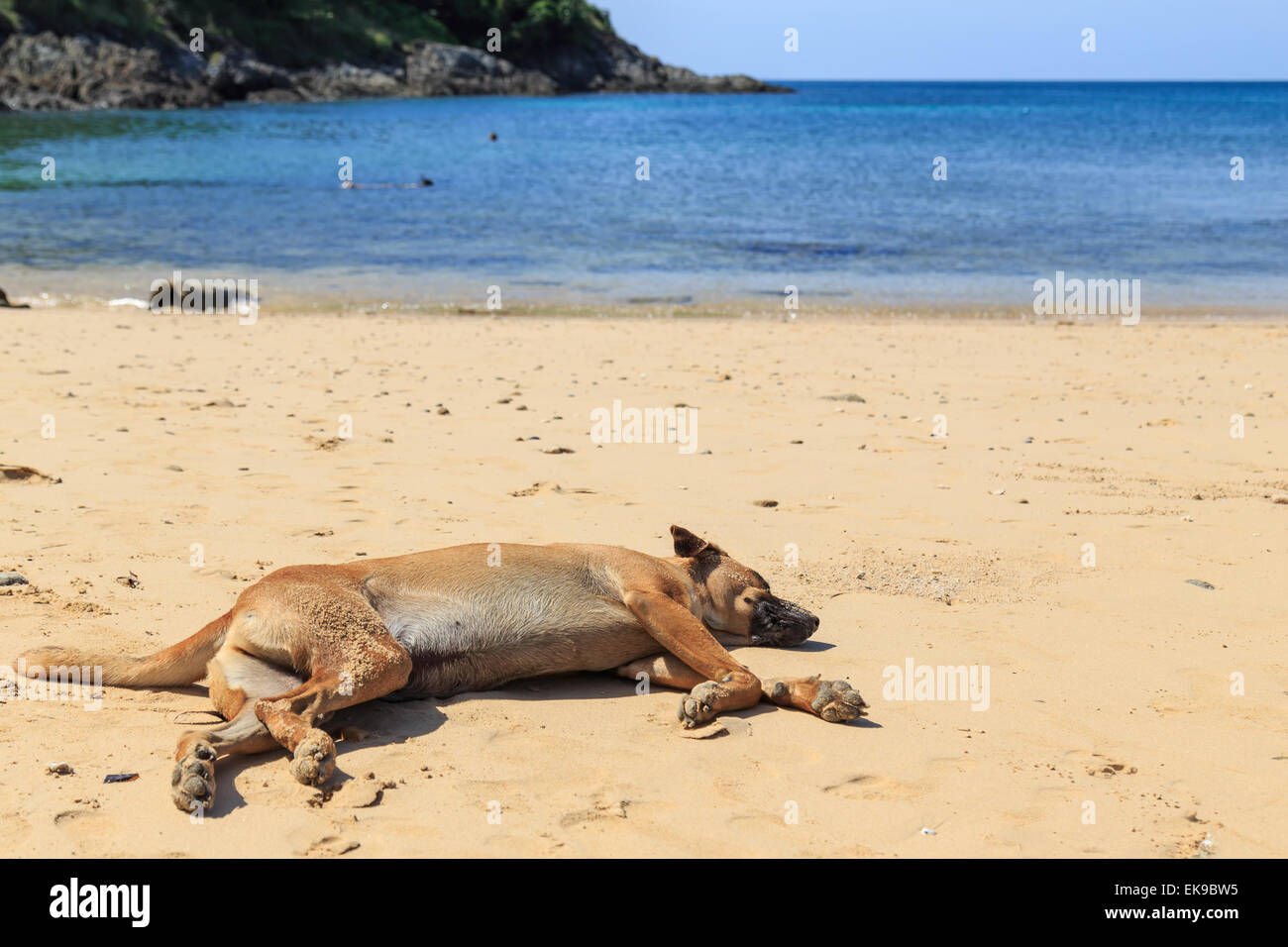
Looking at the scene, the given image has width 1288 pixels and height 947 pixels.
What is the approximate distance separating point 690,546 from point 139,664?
2.35m

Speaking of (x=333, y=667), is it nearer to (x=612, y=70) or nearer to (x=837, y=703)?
(x=837, y=703)

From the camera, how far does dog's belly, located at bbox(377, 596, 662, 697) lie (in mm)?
4508

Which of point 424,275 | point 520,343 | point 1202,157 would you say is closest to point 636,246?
point 424,275

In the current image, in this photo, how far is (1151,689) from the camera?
15.7ft

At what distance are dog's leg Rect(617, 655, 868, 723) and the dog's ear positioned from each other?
0.58 m

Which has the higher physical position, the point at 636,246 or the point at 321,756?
the point at 636,246

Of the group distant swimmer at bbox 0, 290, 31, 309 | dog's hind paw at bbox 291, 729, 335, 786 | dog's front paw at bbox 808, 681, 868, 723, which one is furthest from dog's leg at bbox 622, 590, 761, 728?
distant swimmer at bbox 0, 290, 31, 309

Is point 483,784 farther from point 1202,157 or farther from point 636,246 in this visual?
point 1202,157

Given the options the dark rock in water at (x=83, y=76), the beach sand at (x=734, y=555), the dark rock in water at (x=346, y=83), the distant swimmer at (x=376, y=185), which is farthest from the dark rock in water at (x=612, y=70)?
the beach sand at (x=734, y=555)

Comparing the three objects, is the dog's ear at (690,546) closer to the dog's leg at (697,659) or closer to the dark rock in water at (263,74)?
the dog's leg at (697,659)

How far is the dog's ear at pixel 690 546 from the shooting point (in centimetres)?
519

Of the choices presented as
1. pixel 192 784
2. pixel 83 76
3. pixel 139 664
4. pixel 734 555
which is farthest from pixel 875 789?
pixel 83 76

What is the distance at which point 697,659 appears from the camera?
4.62 meters

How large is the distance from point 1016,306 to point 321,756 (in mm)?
15285
